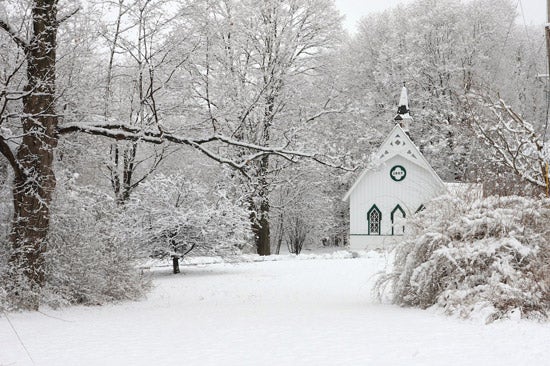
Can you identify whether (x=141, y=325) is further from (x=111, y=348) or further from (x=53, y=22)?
(x=53, y=22)

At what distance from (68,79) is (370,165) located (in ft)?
20.6

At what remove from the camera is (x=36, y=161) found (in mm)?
10953

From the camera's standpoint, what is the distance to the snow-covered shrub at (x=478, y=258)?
8.70 meters

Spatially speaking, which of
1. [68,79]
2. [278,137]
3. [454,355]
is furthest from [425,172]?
[454,355]

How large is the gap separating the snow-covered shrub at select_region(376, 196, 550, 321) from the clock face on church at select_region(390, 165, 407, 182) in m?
20.1

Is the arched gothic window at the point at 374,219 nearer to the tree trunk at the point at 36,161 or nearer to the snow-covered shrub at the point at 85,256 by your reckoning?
the snow-covered shrub at the point at 85,256

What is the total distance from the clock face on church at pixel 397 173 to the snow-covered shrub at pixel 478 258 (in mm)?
20054

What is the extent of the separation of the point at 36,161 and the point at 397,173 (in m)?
22.7

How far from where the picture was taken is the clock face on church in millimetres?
31266

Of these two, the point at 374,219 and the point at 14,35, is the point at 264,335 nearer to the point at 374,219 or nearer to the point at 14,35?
the point at 14,35

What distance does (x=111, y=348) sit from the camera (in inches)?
288

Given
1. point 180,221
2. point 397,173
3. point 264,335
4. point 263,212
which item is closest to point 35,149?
point 264,335

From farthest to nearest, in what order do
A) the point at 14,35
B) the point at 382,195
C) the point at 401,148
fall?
the point at 382,195
the point at 401,148
the point at 14,35

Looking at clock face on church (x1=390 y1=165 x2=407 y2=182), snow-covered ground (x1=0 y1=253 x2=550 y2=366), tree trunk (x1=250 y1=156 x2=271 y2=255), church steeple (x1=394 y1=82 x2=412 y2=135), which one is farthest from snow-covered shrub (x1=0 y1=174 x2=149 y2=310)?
church steeple (x1=394 y1=82 x2=412 y2=135)
